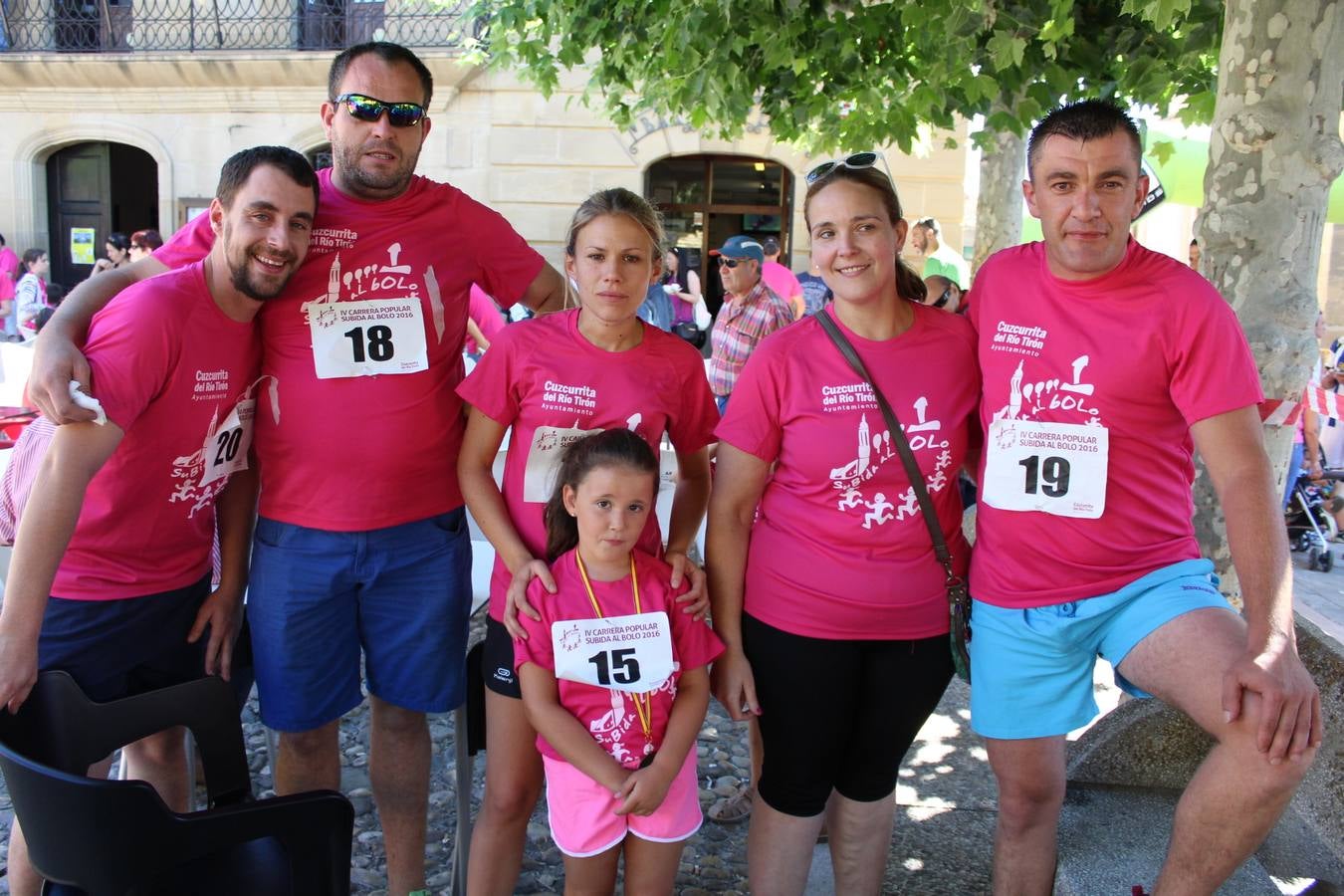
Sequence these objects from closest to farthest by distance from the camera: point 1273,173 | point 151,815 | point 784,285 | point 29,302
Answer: point 151,815, point 1273,173, point 784,285, point 29,302

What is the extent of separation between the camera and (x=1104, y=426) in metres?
2.18

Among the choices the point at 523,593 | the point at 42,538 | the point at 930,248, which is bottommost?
the point at 523,593

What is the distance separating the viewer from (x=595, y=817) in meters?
2.30

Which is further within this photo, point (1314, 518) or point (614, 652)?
point (1314, 518)

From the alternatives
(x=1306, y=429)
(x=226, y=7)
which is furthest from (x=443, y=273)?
(x=226, y=7)

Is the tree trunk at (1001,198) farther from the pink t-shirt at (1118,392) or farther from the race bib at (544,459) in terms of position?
the race bib at (544,459)

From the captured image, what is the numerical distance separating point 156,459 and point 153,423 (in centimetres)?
9

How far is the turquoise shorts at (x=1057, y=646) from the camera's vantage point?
2180mm

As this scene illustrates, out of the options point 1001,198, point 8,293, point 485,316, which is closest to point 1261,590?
point 485,316

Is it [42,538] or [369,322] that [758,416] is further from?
[42,538]

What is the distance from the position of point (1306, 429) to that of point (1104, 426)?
7.22 meters

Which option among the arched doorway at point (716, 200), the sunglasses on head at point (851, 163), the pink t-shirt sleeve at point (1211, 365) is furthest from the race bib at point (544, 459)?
the arched doorway at point (716, 200)

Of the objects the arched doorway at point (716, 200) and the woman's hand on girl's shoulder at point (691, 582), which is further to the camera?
the arched doorway at point (716, 200)

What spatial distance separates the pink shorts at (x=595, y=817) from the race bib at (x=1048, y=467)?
95cm
